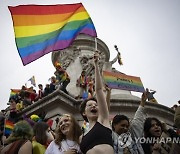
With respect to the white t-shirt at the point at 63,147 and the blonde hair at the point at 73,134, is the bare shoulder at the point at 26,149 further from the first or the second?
the blonde hair at the point at 73,134

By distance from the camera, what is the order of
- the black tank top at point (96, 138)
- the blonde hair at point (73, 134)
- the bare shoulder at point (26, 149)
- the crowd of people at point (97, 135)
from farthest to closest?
the blonde hair at point (73, 134) → the bare shoulder at point (26, 149) → the crowd of people at point (97, 135) → the black tank top at point (96, 138)

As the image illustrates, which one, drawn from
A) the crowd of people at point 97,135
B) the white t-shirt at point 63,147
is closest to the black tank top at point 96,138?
the crowd of people at point 97,135

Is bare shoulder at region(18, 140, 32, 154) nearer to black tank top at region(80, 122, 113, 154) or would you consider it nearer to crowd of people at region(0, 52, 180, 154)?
crowd of people at region(0, 52, 180, 154)

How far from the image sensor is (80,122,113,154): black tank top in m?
4.29

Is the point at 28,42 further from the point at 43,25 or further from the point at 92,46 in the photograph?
the point at 92,46

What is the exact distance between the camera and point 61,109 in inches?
534

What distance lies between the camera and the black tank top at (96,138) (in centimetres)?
429

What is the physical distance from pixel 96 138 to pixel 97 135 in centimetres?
4

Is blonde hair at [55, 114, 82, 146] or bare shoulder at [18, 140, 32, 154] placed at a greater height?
blonde hair at [55, 114, 82, 146]

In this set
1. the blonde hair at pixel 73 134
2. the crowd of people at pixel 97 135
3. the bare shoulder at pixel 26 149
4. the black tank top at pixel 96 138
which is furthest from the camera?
the blonde hair at pixel 73 134

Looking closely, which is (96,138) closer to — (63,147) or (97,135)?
(97,135)

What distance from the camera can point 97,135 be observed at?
4.35 m

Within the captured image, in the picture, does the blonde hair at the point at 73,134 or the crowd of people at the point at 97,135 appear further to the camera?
the blonde hair at the point at 73,134

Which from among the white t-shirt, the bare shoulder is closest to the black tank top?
the white t-shirt
